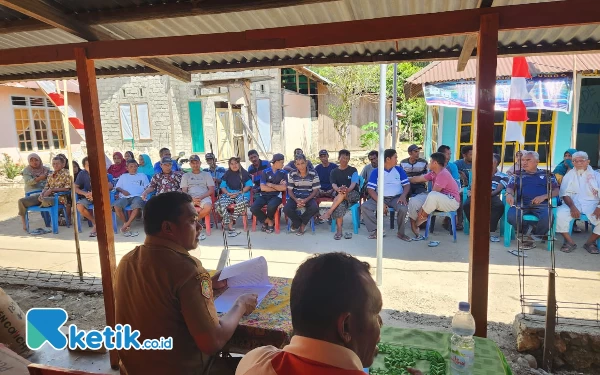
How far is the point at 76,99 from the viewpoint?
15.3m

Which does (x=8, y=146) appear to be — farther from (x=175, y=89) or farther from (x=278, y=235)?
(x=278, y=235)

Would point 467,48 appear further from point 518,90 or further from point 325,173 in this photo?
point 325,173

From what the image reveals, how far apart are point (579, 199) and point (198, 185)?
5.80 meters

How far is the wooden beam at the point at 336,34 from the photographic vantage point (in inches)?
76.6

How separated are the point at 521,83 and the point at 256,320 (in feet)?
16.1

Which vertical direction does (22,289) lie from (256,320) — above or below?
below

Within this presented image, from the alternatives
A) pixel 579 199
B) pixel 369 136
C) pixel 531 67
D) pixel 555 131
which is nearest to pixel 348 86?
pixel 369 136

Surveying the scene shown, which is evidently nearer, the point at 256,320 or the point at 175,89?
the point at 256,320

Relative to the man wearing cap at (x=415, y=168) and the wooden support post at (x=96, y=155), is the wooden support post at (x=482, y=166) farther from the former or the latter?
the man wearing cap at (x=415, y=168)

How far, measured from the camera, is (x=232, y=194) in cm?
685

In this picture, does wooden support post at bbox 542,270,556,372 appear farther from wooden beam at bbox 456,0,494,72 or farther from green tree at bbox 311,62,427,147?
Result: green tree at bbox 311,62,427,147

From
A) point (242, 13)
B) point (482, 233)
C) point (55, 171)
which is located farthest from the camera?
point (55, 171)

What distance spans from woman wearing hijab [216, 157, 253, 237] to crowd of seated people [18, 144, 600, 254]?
0.02 m

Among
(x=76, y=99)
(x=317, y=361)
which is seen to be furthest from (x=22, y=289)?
(x=76, y=99)
